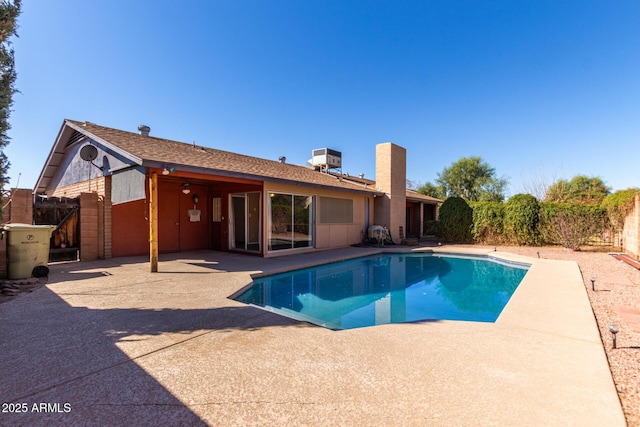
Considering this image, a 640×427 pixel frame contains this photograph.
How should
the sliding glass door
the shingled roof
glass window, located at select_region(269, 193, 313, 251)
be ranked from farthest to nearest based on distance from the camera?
the sliding glass door
glass window, located at select_region(269, 193, 313, 251)
the shingled roof

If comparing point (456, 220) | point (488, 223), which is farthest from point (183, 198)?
point (488, 223)

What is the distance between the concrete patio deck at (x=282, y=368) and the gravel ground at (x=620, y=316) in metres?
0.12

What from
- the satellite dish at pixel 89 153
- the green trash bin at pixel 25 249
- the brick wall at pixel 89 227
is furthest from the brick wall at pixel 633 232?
the satellite dish at pixel 89 153

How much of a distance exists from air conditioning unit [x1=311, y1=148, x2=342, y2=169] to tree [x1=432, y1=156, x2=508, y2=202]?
58.5 ft

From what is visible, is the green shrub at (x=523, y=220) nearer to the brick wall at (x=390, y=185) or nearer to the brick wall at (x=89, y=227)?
the brick wall at (x=390, y=185)

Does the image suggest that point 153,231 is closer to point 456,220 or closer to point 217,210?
point 217,210

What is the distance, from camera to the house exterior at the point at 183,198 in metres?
9.15

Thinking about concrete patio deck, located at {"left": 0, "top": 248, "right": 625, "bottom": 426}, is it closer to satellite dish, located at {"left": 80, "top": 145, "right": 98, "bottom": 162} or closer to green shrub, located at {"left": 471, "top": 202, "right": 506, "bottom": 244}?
satellite dish, located at {"left": 80, "top": 145, "right": 98, "bottom": 162}

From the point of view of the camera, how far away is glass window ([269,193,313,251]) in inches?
453

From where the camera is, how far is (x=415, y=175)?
39250 mm

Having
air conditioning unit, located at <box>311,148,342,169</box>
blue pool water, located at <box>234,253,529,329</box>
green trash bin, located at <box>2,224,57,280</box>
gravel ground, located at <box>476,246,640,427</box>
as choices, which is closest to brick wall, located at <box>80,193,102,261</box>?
green trash bin, located at <box>2,224,57,280</box>

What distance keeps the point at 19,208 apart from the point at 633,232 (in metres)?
19.8

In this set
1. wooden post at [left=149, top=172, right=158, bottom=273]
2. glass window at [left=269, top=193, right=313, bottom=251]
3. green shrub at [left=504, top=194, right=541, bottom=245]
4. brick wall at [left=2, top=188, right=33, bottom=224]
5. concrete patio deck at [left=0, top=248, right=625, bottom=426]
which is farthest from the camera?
green shrub at [left=504, top=194, right=541, bottom=245]

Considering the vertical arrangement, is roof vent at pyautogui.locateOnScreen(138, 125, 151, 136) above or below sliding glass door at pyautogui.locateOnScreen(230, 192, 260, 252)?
above
